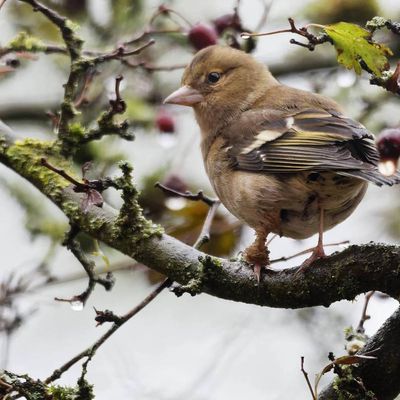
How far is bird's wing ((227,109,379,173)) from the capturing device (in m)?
3.44

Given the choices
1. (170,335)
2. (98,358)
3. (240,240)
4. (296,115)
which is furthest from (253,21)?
(296,115)

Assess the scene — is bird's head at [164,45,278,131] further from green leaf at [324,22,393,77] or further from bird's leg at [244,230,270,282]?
green leaf at [324,22,393,77]

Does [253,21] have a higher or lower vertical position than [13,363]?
higher

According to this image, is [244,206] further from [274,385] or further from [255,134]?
[274,385]

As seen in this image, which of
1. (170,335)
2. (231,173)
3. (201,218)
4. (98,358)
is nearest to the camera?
(231,173)

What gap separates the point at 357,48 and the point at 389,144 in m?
0.31

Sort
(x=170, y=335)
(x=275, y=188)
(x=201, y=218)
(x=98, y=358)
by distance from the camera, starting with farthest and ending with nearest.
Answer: (x=170, y=335) → (x=98, y=358) → (x=201, y=218) → (x=275, y=188)

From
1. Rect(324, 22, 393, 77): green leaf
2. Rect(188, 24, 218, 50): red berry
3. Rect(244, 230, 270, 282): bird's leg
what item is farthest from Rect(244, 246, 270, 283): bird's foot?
Rect(188, 24, 218, 50): red berry

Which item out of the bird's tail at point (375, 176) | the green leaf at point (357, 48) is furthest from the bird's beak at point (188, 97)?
the green leaf at point (357, 48)

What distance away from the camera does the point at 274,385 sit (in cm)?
652

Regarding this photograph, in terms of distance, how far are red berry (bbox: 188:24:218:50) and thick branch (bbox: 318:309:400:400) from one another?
2.19 m

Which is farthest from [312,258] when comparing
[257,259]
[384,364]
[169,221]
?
[169,221]

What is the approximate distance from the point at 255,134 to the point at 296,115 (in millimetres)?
218

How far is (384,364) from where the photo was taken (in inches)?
111
